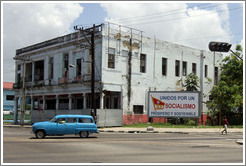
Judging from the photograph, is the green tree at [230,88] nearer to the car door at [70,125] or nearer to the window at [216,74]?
the window at [216,74]

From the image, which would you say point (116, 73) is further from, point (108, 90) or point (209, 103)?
point (209, 103)

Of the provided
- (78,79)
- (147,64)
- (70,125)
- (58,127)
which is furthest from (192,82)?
(58,127)

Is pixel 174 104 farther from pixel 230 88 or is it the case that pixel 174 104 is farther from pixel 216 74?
pixel 216 74

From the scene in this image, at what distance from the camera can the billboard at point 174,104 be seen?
1597 inches

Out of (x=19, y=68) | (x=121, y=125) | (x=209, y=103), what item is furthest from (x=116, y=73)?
(x=19, y=68)

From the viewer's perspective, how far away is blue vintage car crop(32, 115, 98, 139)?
23.0 m

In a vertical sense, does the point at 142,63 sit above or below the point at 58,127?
above

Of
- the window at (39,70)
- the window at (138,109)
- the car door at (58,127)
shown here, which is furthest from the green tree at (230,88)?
the car door at (58,127)

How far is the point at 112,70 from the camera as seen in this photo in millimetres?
40531

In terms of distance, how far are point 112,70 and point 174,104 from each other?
26.3ft

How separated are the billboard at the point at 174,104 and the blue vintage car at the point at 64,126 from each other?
1780 cm

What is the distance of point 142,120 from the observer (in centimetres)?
4300

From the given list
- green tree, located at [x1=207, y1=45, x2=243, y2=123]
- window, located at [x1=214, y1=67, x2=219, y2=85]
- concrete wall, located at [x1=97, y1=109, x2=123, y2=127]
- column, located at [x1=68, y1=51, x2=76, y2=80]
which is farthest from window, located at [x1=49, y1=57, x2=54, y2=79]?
window, located at [x1=214, y1=67, x2=219, y2=85]

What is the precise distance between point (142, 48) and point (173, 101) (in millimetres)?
7431
